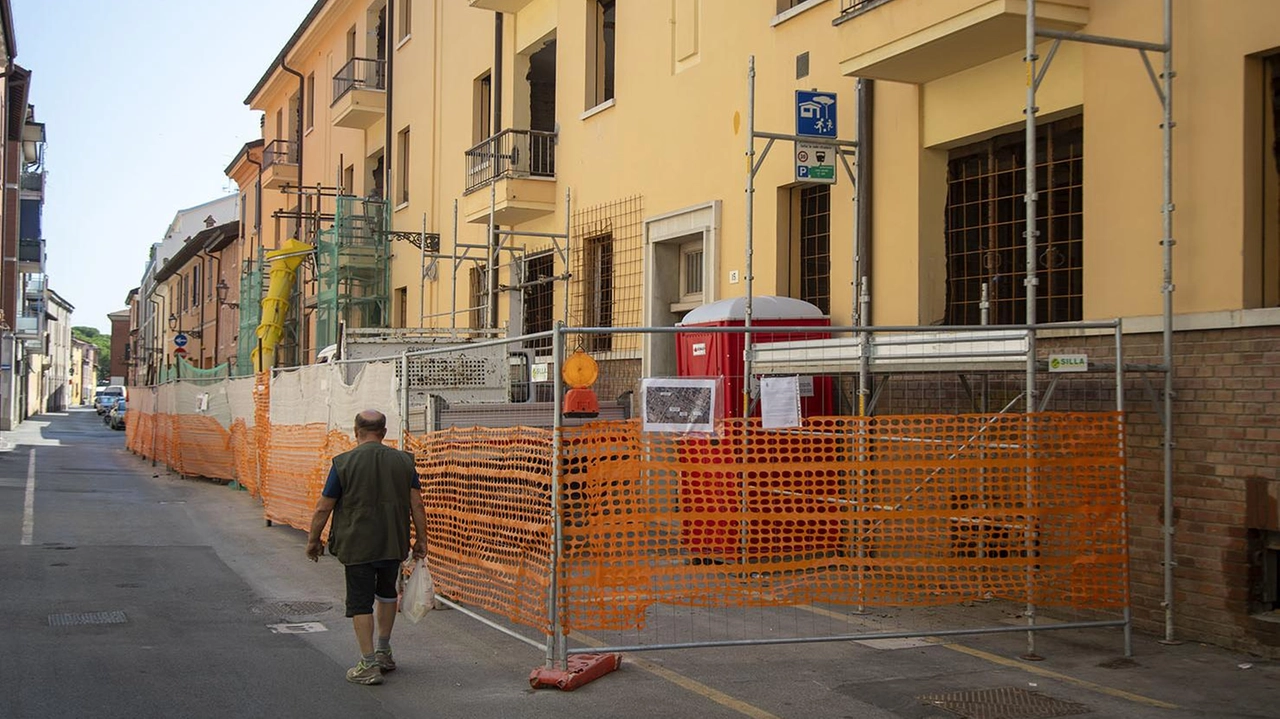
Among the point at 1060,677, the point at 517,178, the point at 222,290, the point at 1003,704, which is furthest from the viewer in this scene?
the point at 222,290

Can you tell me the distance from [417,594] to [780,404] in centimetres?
270

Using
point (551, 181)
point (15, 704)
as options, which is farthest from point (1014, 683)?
point (551, 181)

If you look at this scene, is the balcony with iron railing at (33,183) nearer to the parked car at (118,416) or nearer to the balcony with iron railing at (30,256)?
the balcony with iron railing at (30,256)

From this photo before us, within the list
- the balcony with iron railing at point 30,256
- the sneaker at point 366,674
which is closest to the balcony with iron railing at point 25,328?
the balcony with iron railing at point 30,256

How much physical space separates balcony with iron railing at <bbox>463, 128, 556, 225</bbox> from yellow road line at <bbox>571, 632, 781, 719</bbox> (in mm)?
11063

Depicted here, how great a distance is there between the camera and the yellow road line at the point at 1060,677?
677 cm

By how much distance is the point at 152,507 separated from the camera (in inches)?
723

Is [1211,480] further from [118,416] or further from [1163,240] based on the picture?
[118,416]

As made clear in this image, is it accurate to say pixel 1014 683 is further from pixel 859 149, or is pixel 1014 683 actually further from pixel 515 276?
pixel 515 276

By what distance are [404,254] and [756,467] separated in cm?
1969

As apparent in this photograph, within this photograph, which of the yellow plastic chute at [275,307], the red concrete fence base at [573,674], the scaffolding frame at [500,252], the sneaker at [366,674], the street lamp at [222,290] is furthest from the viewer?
the street lamp at [222,290]

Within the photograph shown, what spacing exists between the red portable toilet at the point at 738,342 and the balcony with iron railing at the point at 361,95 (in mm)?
17516

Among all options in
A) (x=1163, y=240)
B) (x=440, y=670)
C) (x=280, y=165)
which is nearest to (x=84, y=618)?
(x=440, y=670)

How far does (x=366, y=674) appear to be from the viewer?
7211mm
